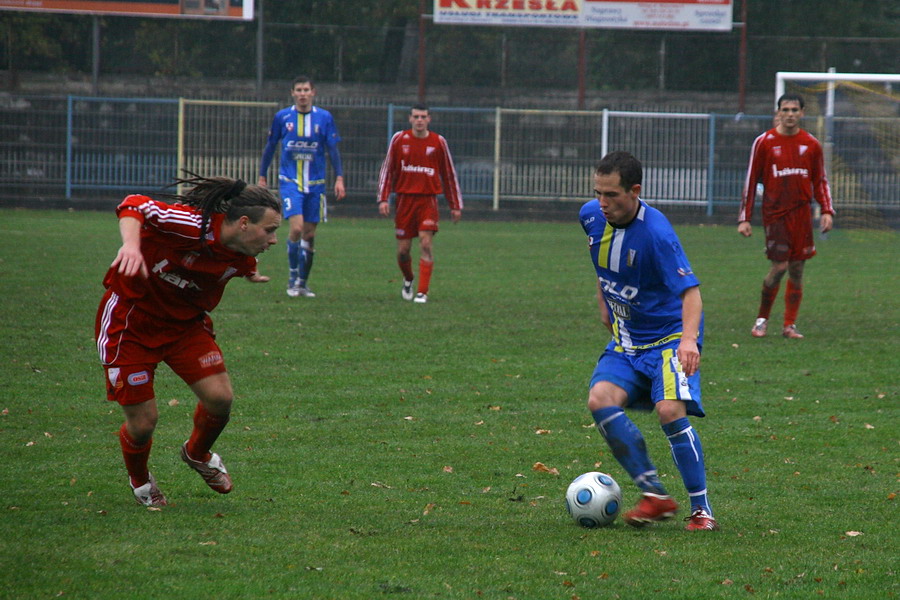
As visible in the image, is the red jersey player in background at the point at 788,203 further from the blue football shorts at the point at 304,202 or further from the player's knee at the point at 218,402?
the player's knee at the point at 218,402

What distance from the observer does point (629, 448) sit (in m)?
4.92

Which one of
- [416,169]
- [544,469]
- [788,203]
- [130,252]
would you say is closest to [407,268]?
[416,169]

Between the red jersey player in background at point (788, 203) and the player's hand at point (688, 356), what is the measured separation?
241 inches

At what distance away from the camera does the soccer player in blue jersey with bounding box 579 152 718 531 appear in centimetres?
486

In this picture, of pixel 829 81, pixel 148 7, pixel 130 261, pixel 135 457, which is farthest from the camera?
pixel 148 7

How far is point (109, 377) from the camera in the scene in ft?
16.1

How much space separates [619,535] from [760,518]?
725mm

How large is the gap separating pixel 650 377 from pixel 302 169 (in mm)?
8210

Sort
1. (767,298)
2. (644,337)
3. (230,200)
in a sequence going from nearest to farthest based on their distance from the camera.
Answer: (230,200) < (644,337) < (767,298)

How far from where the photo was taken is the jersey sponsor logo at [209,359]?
5.04 meters

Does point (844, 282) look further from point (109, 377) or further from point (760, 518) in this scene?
point (109, 377)

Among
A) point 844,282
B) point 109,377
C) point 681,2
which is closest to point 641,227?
point 109,377

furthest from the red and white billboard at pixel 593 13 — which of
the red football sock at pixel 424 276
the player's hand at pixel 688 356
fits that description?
the player's hand at pixel 688 356

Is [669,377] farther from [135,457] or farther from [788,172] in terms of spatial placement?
[788,172]
